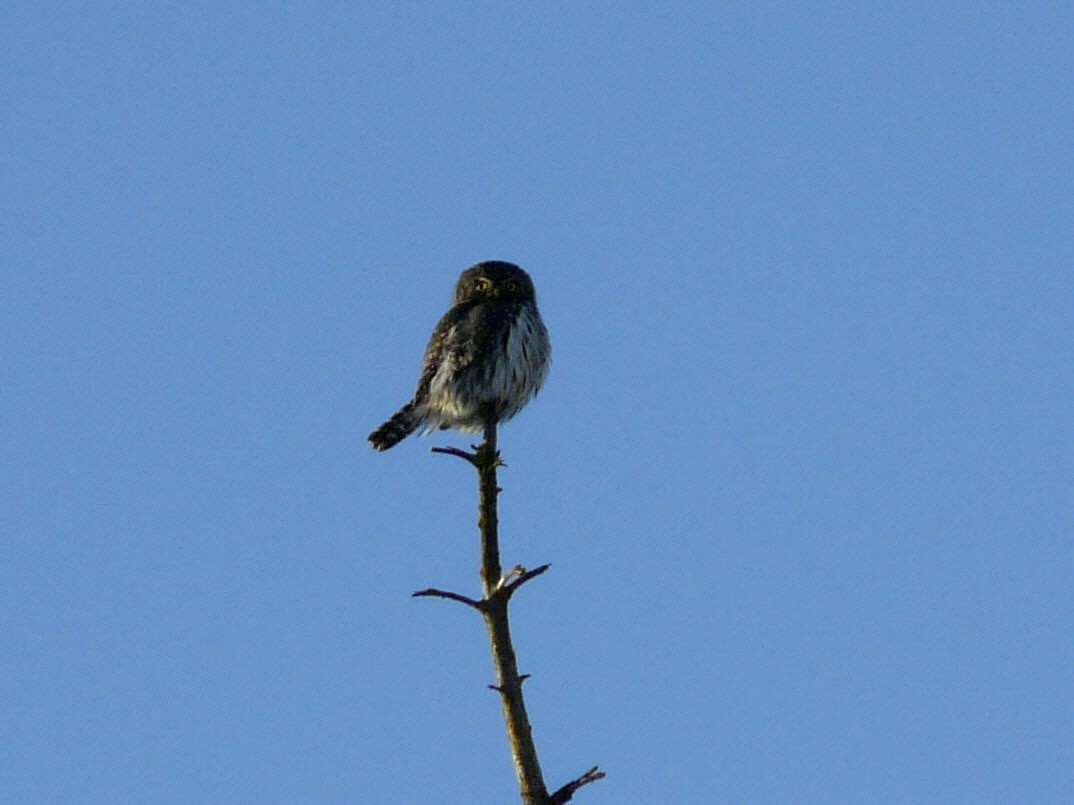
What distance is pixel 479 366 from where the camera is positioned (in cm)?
1017

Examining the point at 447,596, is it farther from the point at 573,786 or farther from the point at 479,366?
the point at 479,366

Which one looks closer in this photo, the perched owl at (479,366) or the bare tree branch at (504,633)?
the bare tree branch at (504,633)

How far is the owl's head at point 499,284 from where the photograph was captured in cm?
1092

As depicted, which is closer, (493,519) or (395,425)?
(493,519)

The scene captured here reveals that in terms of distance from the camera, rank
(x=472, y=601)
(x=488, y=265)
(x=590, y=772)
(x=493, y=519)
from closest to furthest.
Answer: (x=590, y=772), (x=472, y=601), (x=493, y=519), (x=488, y=265)

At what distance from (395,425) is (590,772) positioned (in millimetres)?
6135

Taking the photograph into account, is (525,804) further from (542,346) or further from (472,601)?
(542,346)

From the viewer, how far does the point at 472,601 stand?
490 cm

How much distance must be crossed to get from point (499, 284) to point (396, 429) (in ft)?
4.15

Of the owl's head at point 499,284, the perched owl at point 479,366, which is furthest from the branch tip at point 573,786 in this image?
the owl's head at point 499,284

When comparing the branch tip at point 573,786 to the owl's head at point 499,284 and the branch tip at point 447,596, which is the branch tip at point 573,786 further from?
the owl's head at point 499,284

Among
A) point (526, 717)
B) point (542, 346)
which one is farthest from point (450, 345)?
point (526, 717)

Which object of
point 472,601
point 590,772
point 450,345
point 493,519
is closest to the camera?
point 590,772

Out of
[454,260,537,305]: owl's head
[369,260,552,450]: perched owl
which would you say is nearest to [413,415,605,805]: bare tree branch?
[369,260,552,450]: perched owl
